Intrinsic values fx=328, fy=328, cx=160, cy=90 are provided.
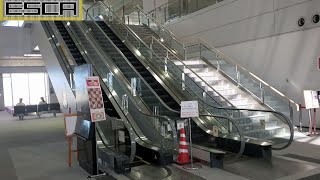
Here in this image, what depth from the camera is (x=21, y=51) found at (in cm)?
1945

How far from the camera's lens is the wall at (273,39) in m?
9.82

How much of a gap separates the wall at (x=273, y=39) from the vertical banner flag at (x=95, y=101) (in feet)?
22.2

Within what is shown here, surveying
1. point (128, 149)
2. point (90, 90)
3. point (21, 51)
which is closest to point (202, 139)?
point (128, 149)

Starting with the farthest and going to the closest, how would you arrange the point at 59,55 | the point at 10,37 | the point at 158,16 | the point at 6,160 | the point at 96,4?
the point at 10,37 → the point at 158,16 → the point at 96,4 → the point at 59,55 → the point at 6,160

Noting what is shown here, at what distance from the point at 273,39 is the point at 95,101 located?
7263 millimetres

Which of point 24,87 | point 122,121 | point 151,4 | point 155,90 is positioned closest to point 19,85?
point 24,87

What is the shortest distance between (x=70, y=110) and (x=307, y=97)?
6718mm

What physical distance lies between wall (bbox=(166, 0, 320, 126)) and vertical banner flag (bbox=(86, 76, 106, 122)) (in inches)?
266

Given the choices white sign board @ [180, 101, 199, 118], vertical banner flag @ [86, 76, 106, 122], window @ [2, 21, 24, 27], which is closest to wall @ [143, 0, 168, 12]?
window @ [2, 21, 24, 27]

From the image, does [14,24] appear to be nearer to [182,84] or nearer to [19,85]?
[19,85]

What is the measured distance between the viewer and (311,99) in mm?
9008

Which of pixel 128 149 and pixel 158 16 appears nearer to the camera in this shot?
pixel 128 149

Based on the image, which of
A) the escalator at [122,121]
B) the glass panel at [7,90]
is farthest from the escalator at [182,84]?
the glass panel at [7,90]

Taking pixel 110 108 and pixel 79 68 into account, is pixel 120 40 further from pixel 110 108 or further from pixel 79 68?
pixel 79 68
